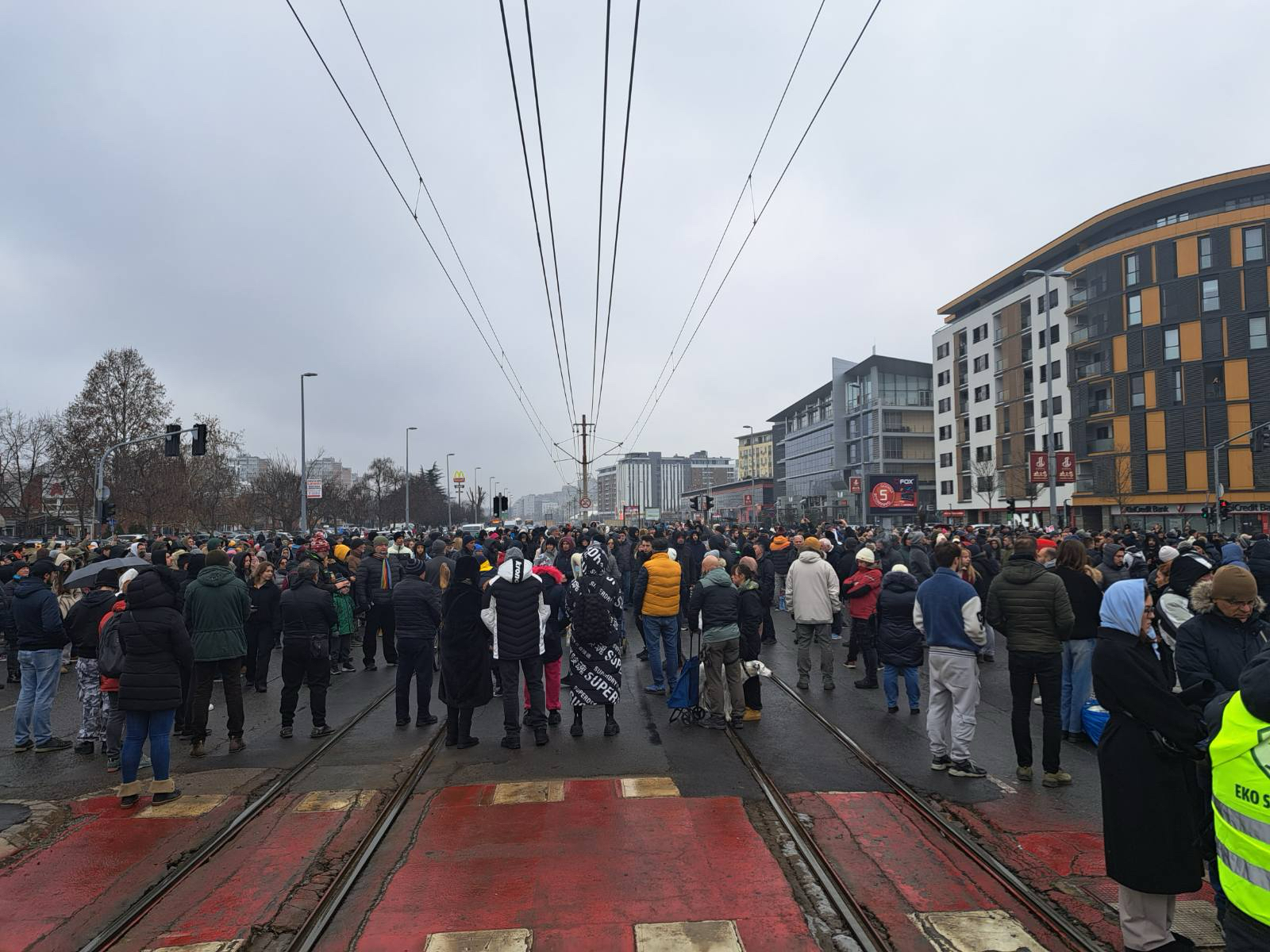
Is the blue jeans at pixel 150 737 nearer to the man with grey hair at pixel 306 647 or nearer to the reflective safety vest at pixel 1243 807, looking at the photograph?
the man with grey hair at pixel 306 647

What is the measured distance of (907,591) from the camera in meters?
9.22

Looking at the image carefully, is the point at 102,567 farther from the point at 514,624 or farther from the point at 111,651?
the point at 514,624

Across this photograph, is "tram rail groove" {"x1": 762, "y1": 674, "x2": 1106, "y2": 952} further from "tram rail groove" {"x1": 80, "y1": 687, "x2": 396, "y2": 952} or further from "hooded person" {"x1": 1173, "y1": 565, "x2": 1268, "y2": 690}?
"tram rail groove" {"x1": 80, "y1": 687, "x2": 396, "y2": 952}

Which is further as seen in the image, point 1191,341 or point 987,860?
point 1191,341

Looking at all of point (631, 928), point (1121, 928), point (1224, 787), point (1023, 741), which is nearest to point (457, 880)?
point (631, 928)

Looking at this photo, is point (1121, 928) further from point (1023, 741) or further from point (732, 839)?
point (1023, 741)

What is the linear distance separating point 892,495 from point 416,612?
135 feet

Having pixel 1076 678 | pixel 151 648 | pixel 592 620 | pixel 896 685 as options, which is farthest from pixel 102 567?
pixel 1076 678

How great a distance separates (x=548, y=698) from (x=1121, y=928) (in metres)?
5.98

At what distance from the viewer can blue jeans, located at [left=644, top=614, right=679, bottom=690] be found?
1026cm

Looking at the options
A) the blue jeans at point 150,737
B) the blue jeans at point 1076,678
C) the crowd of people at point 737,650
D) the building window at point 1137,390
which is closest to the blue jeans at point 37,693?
the crowd of people at point 737,650

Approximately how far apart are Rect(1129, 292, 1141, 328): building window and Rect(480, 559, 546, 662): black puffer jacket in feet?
179

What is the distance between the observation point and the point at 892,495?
152ft

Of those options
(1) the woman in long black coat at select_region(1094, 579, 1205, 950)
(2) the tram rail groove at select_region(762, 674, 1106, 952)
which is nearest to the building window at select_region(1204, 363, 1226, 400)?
(2) the tram rail groove at select_region(762, 674, 1106, 952)
